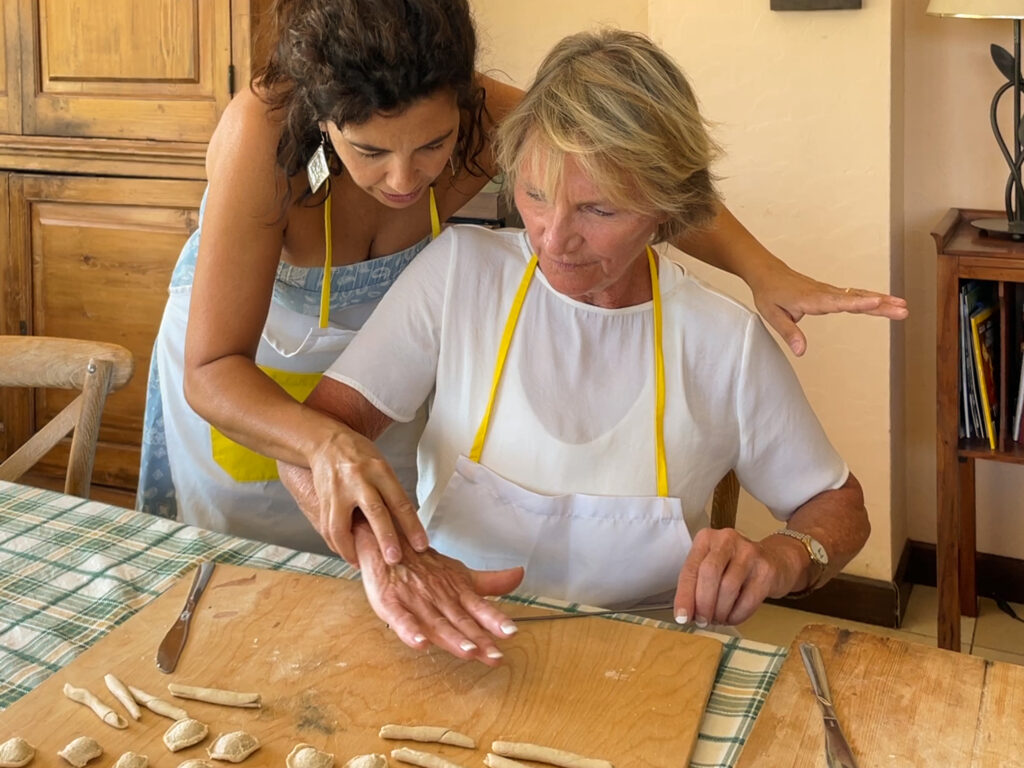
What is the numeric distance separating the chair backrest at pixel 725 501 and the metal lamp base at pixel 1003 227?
1.20m

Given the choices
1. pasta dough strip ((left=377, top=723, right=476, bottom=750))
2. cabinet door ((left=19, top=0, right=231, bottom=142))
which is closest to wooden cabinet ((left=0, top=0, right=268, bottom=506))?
cabinet door ((left=19, top=0, right=231, bottom=142))

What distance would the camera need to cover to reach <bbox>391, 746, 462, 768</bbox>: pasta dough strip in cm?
97

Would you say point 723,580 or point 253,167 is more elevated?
point 253,167

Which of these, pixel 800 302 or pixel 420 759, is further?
pixel 800 302

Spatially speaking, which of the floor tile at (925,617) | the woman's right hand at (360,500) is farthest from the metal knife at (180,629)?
the floor tile at (925,617)

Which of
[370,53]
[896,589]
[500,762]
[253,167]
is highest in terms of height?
[370,53]

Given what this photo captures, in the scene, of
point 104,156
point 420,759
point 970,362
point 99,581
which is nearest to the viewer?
point 420,759

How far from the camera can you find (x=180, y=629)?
1.17m

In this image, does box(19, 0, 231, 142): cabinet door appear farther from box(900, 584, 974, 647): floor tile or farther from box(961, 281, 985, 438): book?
box(900, 584, 974, 647): floor tile

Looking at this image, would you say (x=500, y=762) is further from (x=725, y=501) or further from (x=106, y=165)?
(x=106, y=165)

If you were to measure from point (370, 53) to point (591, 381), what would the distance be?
48cm

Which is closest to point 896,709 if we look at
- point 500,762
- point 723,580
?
point 723,580

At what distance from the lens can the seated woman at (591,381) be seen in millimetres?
1337

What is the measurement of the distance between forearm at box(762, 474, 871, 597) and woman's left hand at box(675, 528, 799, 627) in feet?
0.16
